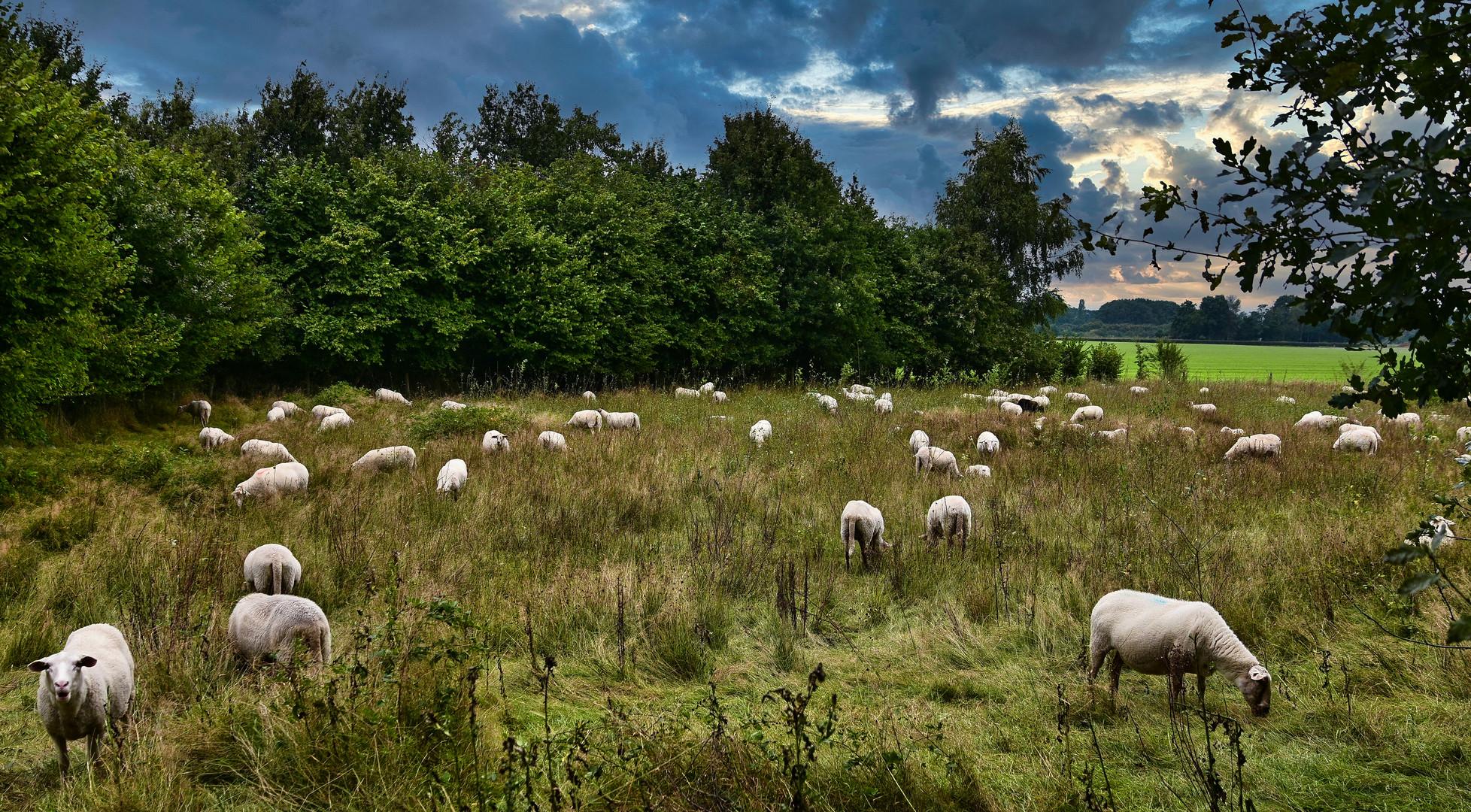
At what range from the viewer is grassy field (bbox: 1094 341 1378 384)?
34.0m

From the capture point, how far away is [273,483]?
9172 millimetres

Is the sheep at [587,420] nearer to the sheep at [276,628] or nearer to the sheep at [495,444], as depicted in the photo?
the sheep at [495,444]

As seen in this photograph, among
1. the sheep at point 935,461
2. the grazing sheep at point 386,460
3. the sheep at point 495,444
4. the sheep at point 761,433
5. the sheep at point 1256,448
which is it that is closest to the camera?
the grazing sheep at point 386,460

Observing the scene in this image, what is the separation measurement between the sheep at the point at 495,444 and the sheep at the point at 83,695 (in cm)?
801

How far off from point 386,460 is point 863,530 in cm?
767

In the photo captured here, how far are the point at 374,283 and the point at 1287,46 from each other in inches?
831

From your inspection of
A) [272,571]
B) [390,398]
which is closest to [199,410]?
[390,398]

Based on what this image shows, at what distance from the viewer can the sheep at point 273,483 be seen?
895 cm

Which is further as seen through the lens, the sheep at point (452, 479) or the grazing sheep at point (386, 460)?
the grazing sheep at point (386, 460)

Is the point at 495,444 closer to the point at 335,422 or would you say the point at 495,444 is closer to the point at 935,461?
the point at 335,422

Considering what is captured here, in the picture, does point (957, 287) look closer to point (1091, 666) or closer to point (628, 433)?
point (628, 433)

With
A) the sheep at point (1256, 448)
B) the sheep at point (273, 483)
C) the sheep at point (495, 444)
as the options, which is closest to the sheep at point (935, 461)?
the sheep at point (1256, 448)

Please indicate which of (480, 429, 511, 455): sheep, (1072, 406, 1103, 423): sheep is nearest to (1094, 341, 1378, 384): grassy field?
(1072, 406, 1103, 423): sheep

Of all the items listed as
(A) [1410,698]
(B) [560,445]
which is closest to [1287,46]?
(A) [1410,698]
